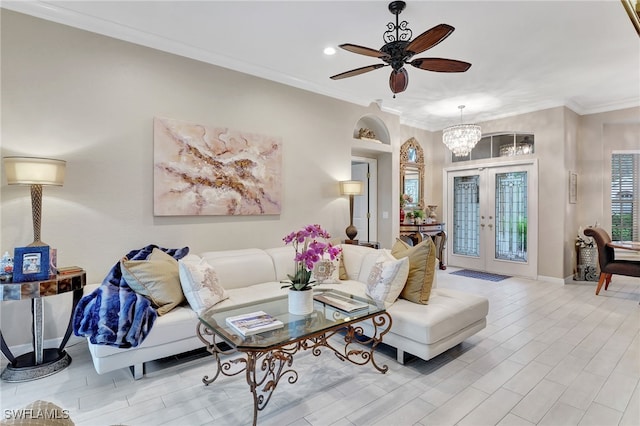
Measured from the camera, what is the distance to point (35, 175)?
250 centimetres

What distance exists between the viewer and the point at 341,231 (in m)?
5.04

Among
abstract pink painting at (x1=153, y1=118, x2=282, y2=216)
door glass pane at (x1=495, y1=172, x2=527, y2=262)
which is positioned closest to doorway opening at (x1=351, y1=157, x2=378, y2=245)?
abstract pink painting at (x1=153, y1=118, x2=282, y2=216)

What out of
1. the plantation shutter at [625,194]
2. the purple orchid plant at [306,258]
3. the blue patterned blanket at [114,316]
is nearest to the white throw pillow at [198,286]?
the blue patterned blanket at [114,316]

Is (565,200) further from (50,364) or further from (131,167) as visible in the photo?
(50,364)

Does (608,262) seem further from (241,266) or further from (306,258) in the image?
(241,266)

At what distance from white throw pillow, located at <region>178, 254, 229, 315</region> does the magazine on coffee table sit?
0.88 m

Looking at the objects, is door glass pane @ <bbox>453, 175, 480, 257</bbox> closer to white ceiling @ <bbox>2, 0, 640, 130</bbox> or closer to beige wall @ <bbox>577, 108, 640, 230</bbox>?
beige wall @ <bbox>577, 108, 640, 230</bbox>

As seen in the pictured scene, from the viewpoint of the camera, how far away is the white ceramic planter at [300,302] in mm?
2354

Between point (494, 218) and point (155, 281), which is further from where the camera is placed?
point (494, 218)

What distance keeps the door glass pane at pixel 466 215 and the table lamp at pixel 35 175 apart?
21.5ft

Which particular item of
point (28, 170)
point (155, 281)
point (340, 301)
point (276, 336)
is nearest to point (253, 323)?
point (276, 336)

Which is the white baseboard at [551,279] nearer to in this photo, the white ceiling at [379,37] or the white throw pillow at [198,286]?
the white ceiling at [379,37]

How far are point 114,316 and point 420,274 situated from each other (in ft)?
7.99

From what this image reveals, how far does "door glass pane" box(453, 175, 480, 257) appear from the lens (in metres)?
6.64
